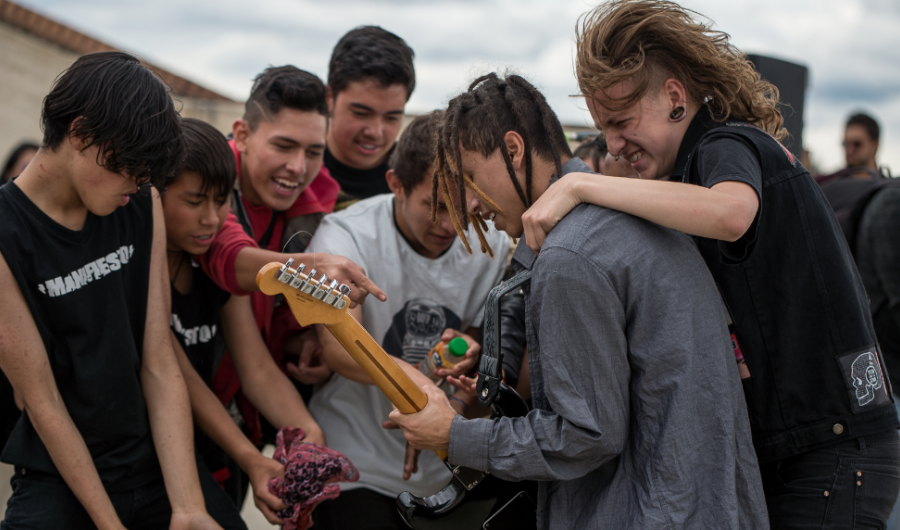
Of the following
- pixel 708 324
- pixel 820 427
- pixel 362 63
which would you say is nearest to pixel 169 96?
pixel 362 63

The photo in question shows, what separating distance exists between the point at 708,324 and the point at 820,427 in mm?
457

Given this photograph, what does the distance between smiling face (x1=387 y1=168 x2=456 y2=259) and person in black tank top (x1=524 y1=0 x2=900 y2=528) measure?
0.84 meters

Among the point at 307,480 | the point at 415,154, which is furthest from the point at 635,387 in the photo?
the point at 415,154

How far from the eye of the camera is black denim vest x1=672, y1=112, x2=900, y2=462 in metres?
1.77

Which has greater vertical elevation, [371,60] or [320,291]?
[371,60]

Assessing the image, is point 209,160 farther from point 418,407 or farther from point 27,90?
point 27,90

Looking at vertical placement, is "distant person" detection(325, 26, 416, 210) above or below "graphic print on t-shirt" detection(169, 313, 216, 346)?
above

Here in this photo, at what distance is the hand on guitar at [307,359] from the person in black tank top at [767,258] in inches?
51.2

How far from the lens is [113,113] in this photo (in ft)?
6.39

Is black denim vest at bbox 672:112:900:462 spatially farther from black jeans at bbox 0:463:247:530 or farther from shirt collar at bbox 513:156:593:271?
black jeans at bbox 0:463:247:530

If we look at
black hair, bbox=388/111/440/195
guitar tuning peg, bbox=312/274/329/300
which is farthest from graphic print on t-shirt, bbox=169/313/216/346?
black hair, bbox=388/111/440/195

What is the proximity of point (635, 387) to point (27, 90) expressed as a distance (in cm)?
1075

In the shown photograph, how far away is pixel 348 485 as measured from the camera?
252cm

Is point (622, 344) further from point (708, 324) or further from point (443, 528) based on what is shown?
point (443, 528)
